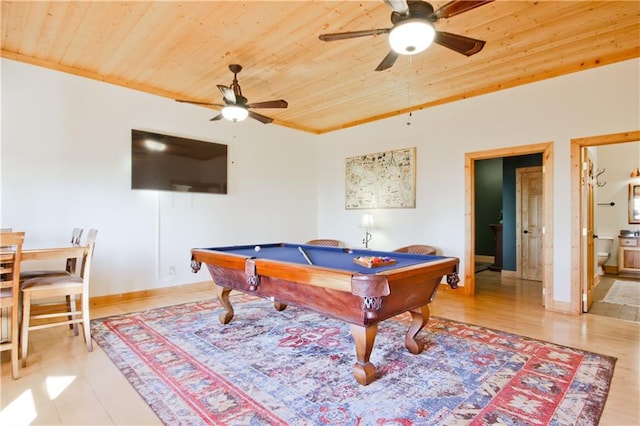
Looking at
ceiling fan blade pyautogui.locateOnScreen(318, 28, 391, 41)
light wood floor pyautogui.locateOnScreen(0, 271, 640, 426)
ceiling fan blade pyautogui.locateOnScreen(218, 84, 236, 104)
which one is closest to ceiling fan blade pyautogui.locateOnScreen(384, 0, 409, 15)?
ceiling fan blade pyautogui.locateOnScreen(318, 28, 391, 41)

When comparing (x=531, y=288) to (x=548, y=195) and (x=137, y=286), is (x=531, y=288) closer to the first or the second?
(x=548, y=195)

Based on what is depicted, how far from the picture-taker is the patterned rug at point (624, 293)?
452 centimetres

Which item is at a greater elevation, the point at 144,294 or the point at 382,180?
the point at 382,180

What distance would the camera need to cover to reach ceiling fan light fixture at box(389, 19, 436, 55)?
7.27 feet

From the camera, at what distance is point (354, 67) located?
13.0 ft

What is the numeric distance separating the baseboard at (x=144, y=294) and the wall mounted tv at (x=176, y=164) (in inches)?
56.1

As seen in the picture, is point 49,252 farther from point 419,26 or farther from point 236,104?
point 419,26

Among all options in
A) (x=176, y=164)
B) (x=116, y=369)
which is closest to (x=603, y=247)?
(x=176, y=164)

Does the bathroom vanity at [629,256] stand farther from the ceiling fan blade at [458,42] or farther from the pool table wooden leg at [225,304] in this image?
the pool table wooden leg at [225,304]

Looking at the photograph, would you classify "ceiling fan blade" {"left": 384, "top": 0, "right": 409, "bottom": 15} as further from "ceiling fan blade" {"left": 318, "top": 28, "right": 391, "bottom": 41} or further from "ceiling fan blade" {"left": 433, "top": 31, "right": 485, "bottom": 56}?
"ceiling fan blade" {"left": 433, "top": 31, "right": 485, "bottom": 56}

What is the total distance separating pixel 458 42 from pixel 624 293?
5.03 m

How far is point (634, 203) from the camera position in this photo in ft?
21.6

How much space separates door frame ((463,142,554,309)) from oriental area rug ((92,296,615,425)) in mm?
1495

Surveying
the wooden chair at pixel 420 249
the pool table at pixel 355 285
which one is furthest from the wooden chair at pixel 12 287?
the wooden chair at pixel 420 249
